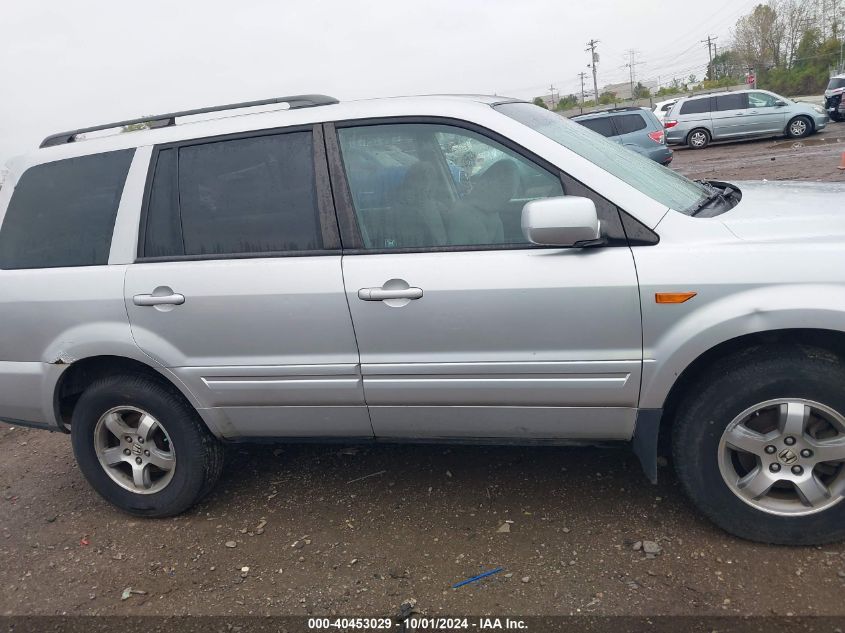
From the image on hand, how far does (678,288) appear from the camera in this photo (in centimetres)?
246

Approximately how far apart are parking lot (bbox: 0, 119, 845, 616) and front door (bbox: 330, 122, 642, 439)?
18.7 inches

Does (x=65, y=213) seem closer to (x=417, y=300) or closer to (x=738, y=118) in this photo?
(x=417, y=300)

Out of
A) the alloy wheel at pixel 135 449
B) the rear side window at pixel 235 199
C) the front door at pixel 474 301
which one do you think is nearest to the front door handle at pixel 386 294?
the front door at pixel 474 301

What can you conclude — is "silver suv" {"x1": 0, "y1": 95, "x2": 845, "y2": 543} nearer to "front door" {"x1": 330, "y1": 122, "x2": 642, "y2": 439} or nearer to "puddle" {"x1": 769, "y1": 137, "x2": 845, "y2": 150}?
"front door" {"x1": 330, "y1": 122, "x2": 642, "y2": 439}

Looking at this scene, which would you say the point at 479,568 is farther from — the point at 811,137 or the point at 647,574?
the point at 811,137

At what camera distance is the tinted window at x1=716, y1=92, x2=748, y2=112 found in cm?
2058

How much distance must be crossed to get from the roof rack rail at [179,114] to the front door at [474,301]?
1.06ft

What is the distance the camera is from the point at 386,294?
8.96 feet

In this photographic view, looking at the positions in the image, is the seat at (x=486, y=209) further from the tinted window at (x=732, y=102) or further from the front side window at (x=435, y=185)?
the tinted window at (x=732, y=102)

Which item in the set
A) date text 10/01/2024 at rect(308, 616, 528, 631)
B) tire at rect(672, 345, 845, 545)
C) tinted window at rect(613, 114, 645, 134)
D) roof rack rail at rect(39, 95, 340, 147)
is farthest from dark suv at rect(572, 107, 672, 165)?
date text 10/01/2024 at rect(308, 616, 528, 631)

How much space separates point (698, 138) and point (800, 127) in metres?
2.80

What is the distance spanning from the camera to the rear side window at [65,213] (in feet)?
10.6

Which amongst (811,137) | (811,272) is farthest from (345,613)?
(811,137)

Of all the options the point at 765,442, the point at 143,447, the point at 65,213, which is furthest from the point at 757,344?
the point at 65,213
